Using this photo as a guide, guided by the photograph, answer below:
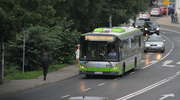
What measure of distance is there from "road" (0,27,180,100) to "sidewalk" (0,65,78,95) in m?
0.51

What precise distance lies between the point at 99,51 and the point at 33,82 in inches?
158

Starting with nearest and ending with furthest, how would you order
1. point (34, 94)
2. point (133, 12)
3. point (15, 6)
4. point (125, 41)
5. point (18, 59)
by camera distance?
point (15, 6) < point (34, 94) < point (125, 41) < point (18, 59) < point (133, 12)

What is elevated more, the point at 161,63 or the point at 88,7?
the point at 88,7

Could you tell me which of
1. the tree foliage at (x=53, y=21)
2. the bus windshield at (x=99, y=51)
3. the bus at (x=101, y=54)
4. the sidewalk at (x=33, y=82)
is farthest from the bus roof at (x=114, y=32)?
the sidewalk at (x=33, y=82)

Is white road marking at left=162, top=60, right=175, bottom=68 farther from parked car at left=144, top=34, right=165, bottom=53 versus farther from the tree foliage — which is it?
parked car at left=144, top=34, right=165, bottom=53

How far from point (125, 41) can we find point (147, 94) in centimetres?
821

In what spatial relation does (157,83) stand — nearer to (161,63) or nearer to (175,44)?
(161,63)

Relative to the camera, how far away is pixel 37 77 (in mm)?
32312

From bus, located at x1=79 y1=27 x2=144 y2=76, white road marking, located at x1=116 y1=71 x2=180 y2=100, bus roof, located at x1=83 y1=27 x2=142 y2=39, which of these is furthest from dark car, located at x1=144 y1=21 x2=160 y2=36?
bus, located at x1=79 y1=27 x2=144 y2=76

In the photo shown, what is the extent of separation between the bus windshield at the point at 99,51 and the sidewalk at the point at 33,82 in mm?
2062

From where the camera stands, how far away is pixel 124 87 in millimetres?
28297

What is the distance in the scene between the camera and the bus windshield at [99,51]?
31.5 m

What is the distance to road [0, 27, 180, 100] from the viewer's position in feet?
81.1

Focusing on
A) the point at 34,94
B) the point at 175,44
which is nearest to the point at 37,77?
the point at 34,94
